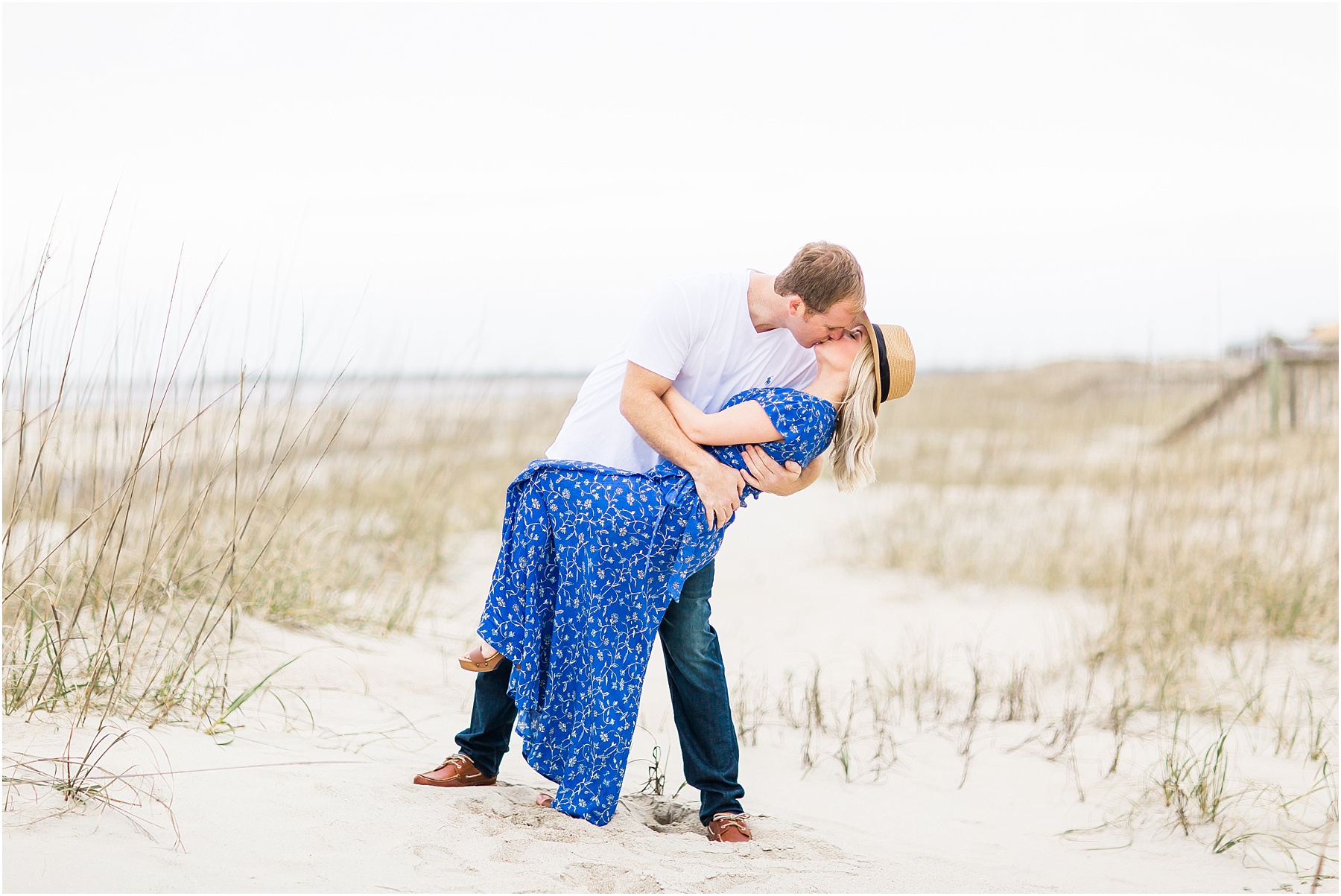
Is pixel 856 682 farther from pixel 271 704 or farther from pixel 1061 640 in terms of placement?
pixel 271 704

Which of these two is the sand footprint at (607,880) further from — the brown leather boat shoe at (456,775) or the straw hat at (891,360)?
the straw hat at (891,360)

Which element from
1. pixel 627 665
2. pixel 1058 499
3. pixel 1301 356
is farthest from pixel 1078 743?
pixel 1301 356

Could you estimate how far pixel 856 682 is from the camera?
182 inches

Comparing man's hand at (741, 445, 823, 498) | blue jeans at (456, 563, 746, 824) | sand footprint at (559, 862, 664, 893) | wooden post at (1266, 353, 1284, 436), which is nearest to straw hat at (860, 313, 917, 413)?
man's hand at (741, 445, 823, 498)

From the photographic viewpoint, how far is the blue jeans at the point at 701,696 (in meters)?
2.62

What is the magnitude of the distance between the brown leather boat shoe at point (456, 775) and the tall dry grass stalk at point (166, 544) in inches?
24.4

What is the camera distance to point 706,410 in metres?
2.69

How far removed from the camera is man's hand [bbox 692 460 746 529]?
99.3 inches

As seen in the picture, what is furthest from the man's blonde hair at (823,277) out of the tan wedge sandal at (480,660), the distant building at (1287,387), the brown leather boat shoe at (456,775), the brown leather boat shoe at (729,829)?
the distant building at (1287,387)

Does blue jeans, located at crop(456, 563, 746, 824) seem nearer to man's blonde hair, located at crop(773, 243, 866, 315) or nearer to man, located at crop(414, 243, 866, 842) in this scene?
man, located at crop(414, 243, 866, 842)

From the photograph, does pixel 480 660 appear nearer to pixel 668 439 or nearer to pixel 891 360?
pixel 668 439

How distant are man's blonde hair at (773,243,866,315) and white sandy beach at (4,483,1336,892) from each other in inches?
55.3

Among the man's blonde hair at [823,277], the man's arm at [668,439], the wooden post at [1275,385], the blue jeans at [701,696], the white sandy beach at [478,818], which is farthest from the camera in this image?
the wooden post at [1275,385]

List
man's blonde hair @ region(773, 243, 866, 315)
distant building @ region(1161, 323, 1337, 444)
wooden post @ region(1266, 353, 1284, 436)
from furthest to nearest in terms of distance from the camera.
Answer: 1. distant building @ region(1161, 323, 1337, 444)
2. wooden post @ region(1266, 353, 1284, 436)
3. man's blonde hair @ region(773, 243, 866, 315)
